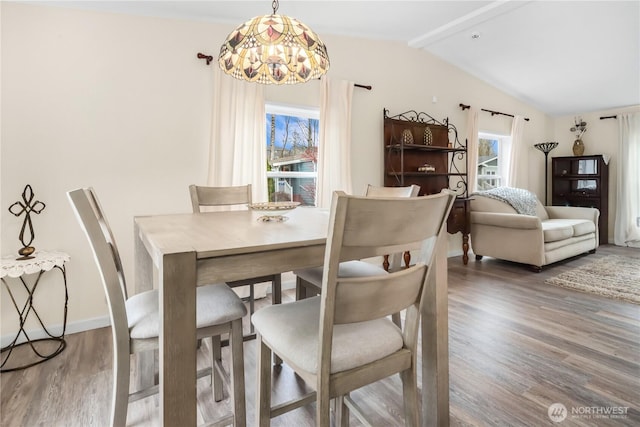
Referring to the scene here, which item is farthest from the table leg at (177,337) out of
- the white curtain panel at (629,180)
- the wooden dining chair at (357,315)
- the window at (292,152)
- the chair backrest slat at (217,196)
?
the white curtain panel at (629,180)

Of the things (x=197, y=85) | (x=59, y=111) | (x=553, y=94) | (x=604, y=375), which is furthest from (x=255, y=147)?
(x=553, y=94)

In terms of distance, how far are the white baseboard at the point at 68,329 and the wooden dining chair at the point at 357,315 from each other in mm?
1863

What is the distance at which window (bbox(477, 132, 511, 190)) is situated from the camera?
5.00 m

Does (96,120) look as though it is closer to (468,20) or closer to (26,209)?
(26,209)

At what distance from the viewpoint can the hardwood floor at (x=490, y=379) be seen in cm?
146

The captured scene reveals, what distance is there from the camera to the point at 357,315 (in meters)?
0.88

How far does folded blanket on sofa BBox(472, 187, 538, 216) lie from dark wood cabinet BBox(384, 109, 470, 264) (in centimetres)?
33

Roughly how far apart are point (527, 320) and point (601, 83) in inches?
152

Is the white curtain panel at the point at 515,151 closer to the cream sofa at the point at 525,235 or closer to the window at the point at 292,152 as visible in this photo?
the cream sofa at the point at 525,235

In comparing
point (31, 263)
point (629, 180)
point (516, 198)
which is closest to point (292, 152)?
point (31, 263)

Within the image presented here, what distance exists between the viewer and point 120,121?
240 centimetres

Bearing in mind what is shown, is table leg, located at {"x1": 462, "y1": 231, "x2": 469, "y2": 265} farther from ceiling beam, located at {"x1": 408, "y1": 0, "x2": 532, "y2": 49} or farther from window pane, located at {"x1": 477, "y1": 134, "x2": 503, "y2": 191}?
ceiling beam, located at {"x1": 408, "y1": 0, "x2": 532, "y2": 49}

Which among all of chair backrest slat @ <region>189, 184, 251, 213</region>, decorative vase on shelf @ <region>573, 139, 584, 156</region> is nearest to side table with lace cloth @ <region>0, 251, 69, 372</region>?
Result: chair backrest slat @ <region>189, 184, 251, 213</region>

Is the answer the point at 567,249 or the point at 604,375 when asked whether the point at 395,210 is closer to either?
the point at 604,375
